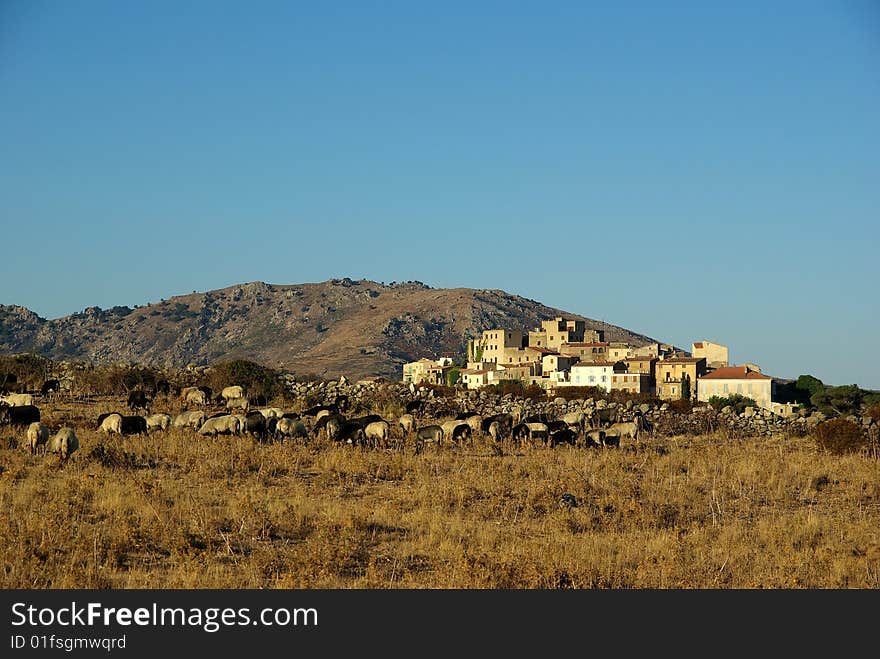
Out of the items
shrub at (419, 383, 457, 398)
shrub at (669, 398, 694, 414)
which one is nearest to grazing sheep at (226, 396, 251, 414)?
shrub at (419, 383, 457, 398)

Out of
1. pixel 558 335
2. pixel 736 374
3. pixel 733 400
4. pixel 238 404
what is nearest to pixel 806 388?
pixel 736 374

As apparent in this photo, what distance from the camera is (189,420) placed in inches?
1073

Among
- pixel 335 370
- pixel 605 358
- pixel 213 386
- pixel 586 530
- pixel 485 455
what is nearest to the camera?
pixel 586 530

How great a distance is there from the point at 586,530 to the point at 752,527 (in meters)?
2.83

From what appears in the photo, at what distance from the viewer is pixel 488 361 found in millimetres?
130500

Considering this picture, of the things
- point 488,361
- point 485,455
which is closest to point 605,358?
point 488,361

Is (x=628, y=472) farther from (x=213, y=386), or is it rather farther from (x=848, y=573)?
(x=213, y=386)

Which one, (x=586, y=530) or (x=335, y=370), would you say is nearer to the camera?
(x=586, y=530)

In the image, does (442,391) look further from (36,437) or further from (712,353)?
→ (712,353)

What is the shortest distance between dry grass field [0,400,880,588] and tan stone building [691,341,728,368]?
85.8 metres

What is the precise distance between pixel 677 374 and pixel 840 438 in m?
70.8

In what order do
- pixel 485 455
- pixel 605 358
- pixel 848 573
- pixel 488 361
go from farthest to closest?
pixel 488 361
pixel 605 358
pixel 485 455
pixel 848 573

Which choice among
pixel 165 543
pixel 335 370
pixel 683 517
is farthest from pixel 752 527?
pixel 335 370

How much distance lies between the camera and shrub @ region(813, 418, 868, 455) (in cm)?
2770
